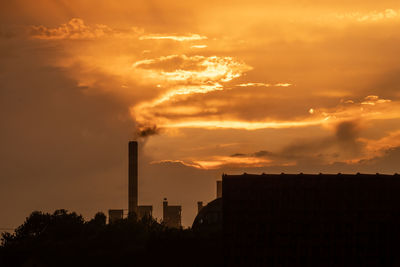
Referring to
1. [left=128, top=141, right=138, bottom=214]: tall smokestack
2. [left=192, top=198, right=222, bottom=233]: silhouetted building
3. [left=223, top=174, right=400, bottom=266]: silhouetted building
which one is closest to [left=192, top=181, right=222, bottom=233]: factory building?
[left=192, top=198, right=222, bottom=233]: silhouetted building

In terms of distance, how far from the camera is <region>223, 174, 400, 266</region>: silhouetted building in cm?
3222

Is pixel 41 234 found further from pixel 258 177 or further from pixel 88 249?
pixel 258 177

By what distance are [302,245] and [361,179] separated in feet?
14.3

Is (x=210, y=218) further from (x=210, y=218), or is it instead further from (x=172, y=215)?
(x=172, y=215)

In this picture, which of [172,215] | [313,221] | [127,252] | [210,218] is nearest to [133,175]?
[210,218]

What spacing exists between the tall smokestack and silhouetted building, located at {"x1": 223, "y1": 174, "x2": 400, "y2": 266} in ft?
199

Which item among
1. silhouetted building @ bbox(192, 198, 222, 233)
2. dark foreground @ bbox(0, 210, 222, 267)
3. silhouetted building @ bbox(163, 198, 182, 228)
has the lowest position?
dark foreground @ bbox(0, 210, 222, 267)

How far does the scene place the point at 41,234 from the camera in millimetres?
82125

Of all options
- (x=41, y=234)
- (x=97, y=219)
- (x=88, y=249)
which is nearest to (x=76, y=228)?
(x=41, y=234)

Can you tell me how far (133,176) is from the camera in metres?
94.1

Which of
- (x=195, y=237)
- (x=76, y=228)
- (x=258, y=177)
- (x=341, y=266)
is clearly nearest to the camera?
(x=341, y=266)

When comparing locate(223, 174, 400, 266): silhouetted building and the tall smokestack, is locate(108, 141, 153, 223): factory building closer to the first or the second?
the tall smokestack

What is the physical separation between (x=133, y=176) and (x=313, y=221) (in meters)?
63.0

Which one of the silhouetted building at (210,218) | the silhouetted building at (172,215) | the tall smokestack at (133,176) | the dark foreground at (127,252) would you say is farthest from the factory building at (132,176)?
the silhouetted building at (172,215)
